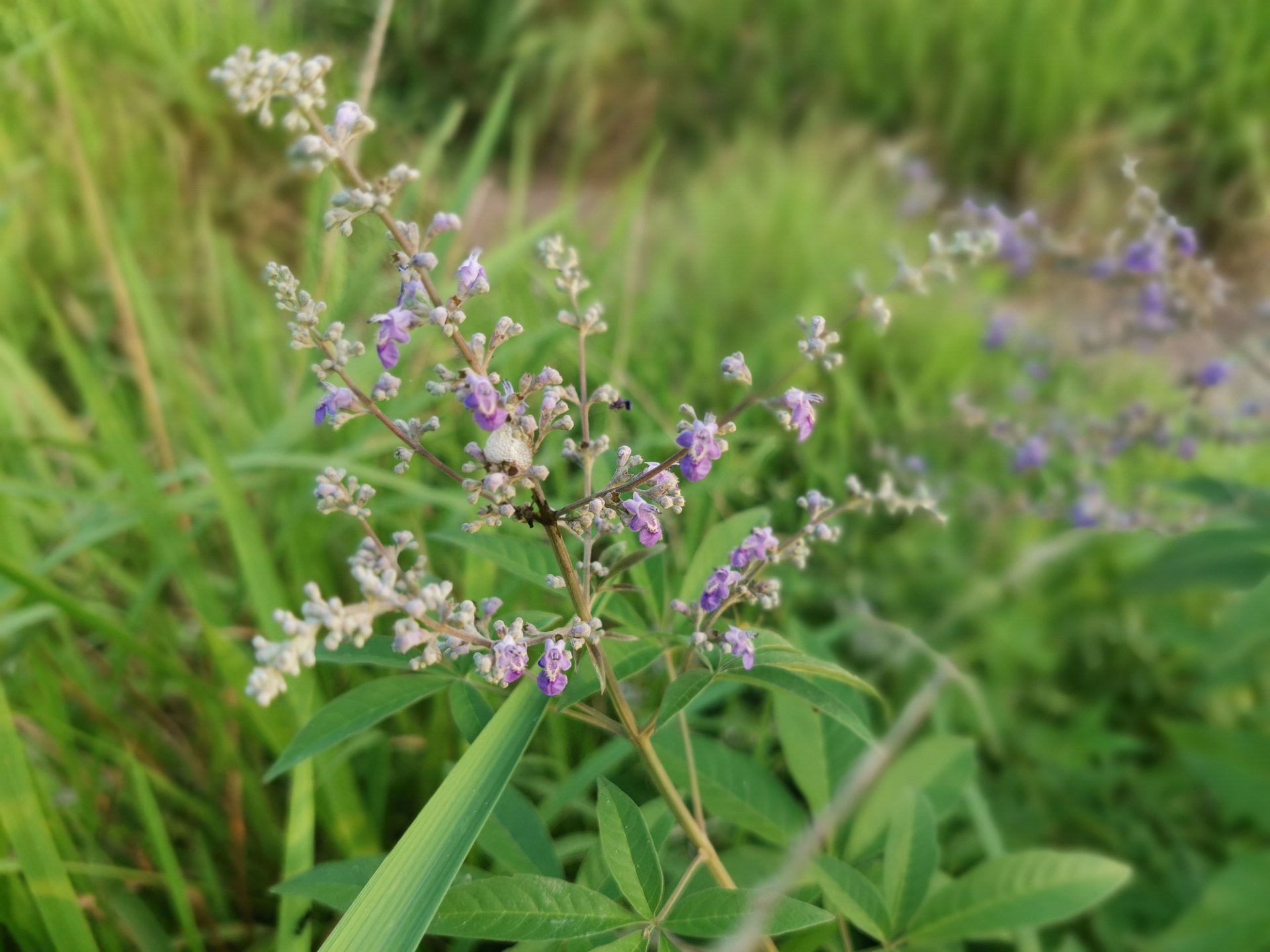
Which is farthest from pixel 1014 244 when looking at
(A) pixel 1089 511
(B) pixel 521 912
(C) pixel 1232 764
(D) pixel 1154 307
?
(B) pixel 521 912

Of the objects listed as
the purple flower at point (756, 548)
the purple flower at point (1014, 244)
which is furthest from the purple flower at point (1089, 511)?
the purple flower at point (756, 548)

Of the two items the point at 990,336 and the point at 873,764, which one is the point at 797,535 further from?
the point at 990,336

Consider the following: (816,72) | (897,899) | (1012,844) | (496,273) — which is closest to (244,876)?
(897,899)

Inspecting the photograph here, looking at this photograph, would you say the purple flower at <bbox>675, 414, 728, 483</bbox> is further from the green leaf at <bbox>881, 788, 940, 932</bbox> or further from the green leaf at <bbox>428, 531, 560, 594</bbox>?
the green leaf at <bbox>881, 788, 940, 932</bbox>

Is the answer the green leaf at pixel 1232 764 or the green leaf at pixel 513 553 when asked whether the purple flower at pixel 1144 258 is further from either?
the green leaf at pixel 513 553

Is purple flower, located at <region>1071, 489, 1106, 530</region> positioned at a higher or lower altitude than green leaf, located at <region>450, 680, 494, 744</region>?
higher

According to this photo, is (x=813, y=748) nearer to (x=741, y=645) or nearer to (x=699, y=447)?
(x=741, y=645)

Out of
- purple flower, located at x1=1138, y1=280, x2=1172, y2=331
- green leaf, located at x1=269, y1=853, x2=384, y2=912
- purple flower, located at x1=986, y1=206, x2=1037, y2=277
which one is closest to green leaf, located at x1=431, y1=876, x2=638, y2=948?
green leaf, located at x1=269, y1=853, x2=384, y2=912
